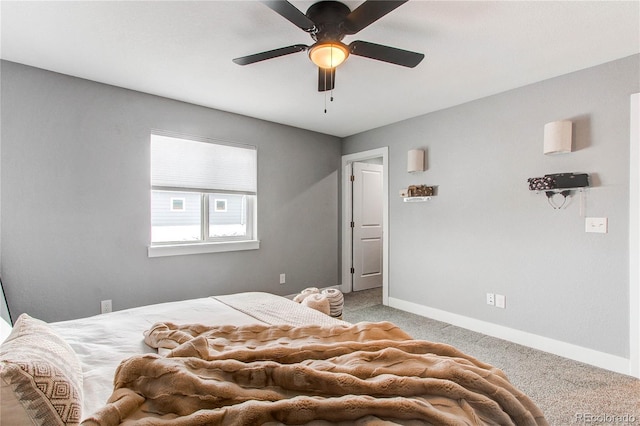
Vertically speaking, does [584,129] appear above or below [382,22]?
below

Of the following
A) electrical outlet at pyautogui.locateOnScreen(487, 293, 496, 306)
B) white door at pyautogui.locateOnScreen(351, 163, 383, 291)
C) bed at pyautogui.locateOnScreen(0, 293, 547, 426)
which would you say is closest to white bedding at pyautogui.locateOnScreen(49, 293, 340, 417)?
bed at pyautogui.locateOnScreen(0, 293, 547, 426)

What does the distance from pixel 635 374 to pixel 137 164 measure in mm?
4671

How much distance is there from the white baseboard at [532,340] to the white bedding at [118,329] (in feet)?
7.57

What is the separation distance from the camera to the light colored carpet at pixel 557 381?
192cm

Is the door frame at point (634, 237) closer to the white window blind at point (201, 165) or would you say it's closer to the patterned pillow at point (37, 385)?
the patterned pillow at point (37, 385)

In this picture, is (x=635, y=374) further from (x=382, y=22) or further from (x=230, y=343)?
(x=382, y=22)

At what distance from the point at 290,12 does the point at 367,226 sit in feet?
13.1

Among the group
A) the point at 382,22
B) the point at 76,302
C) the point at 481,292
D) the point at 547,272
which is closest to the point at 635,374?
the point at 547,272

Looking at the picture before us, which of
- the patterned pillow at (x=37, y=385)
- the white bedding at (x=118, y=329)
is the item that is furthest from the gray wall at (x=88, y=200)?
the patterned pillow at (x=37, y=385)

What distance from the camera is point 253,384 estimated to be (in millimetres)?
952

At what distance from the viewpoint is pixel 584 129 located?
8.57ft

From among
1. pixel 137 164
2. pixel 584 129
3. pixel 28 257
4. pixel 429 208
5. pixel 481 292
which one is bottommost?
pixel 481 292

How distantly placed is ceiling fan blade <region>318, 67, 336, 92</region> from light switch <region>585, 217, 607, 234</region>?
7.99ft

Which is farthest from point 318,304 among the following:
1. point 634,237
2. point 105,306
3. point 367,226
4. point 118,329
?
point 367,226
